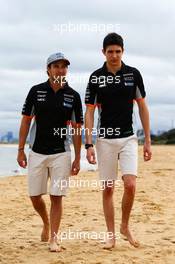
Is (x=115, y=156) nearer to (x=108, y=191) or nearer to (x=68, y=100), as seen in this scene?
(x=108, y=191)

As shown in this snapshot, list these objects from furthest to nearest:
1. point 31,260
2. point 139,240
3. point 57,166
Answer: point 139,240 < point 57,166 < point 31,260

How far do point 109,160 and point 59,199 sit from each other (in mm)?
684

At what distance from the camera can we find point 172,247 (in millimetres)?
5953

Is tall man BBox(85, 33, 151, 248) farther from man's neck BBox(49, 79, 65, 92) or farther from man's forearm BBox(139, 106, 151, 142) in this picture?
man's neck BBox(49, 79, 65, 92)

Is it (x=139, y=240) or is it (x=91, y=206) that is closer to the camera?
(x=139, y=240)

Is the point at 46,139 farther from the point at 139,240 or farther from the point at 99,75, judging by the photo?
the point at 139,240

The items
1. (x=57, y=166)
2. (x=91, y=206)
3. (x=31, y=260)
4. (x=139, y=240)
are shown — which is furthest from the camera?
(x=91, y=206)

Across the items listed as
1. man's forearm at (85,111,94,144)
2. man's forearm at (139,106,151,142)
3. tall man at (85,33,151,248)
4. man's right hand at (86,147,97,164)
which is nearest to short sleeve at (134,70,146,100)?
tall man at (85,33,151,248)

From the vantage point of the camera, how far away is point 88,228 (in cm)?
705

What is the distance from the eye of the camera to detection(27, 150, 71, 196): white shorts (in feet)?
18.8

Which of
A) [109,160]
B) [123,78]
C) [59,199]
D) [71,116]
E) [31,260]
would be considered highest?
[123,78]

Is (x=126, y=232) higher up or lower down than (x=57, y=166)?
lower down

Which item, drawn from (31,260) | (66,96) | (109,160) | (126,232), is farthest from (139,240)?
(66,96)

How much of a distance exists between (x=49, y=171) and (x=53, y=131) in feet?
1.49
